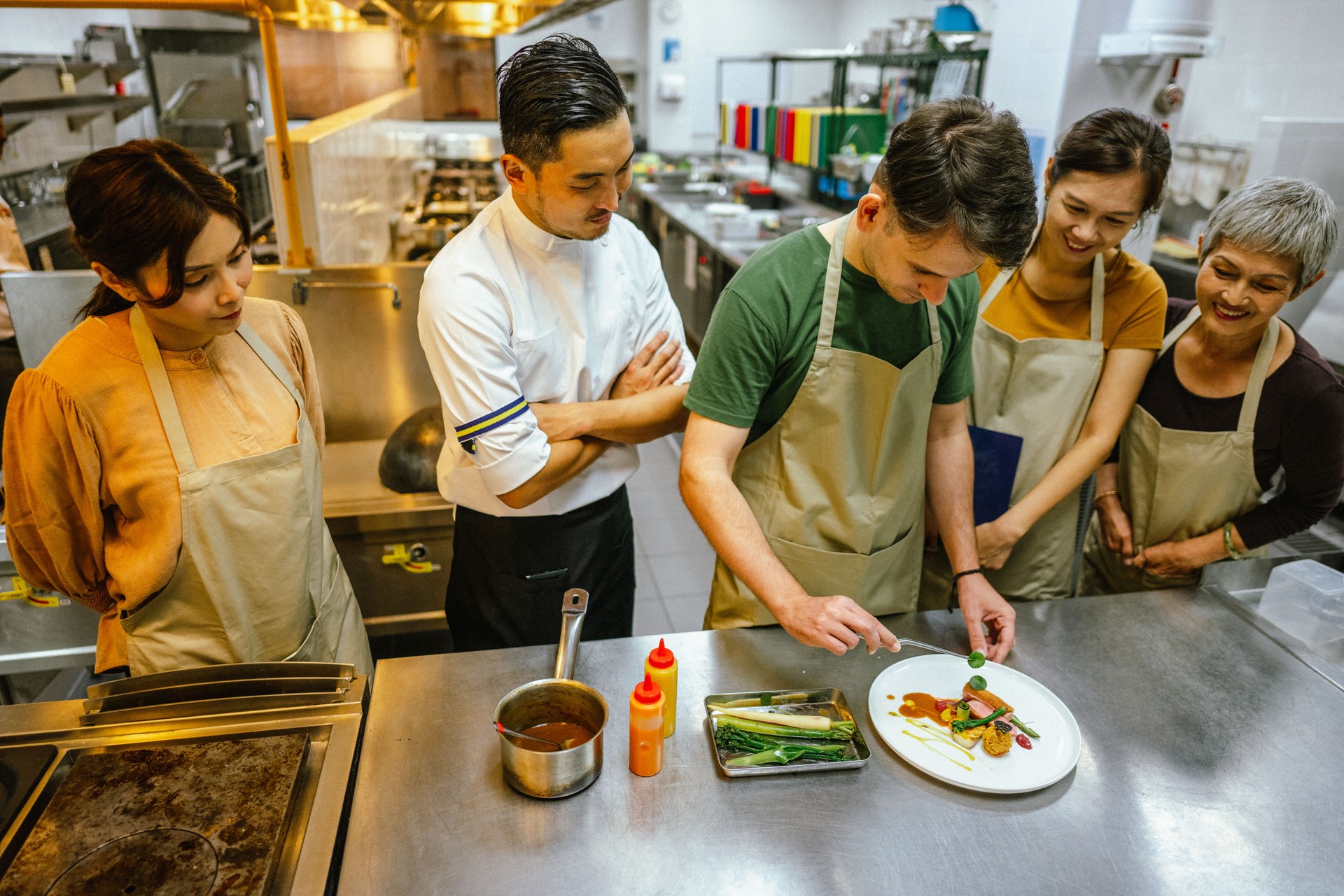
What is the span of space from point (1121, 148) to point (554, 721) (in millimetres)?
1332

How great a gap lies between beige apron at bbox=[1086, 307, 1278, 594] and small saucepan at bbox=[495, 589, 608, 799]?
125cm

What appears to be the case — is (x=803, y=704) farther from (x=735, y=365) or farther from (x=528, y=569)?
(x=528, y=569)

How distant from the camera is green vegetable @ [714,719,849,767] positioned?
3.61 ft

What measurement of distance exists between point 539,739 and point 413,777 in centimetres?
19

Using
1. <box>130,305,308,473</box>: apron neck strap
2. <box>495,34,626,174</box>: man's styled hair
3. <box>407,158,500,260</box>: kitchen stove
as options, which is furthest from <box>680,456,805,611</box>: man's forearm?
<box>407,158,500,260</box>: kitchen stove

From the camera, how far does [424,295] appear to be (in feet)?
4.59

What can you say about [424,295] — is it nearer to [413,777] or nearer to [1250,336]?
[413,777]

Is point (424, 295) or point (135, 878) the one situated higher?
point (424, 295)

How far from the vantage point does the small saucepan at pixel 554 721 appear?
101cm

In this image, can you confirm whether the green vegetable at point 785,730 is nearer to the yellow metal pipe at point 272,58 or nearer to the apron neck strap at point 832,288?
the apron neck strap at point 832,288

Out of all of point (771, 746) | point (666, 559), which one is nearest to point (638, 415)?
point (771, 746)

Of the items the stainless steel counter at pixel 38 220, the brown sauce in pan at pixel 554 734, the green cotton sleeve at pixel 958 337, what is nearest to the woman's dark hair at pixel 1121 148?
the green cotton sleeve at pixel 958 337

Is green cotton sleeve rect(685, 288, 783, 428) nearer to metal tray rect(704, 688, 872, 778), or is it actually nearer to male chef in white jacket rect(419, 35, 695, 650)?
male chef in white jacket rect(419, 35, 695, 650)

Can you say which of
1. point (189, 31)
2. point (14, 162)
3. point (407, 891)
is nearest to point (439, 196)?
point (14, 162)
